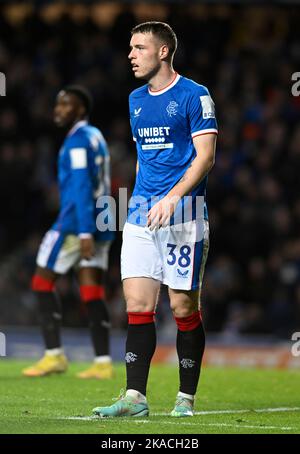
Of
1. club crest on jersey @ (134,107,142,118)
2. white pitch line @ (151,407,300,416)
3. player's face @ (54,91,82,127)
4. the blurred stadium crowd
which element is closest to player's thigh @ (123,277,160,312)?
white pitch line @ (151,407,300,416)

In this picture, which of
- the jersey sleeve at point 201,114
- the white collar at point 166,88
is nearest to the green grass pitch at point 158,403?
the jersey sleeve at point 201,114

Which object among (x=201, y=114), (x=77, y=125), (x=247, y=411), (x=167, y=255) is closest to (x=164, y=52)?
(x=201, y=114)

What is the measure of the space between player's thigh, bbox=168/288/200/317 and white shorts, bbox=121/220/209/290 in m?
0.04

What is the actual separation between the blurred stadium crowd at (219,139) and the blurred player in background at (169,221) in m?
8.07

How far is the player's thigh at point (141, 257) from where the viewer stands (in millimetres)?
7426

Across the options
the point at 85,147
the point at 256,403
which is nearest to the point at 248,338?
the point at 85,147

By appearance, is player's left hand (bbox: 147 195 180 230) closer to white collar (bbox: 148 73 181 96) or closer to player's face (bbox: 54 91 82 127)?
white collar (bbox: 148 73 181 96)

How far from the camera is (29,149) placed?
18312mm

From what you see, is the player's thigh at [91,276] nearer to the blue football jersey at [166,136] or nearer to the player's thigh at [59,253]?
the player's thigh at [59,253]

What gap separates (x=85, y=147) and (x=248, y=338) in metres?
5.60

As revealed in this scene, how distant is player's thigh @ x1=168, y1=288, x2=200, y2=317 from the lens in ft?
24.5

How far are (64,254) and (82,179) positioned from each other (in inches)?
29.3

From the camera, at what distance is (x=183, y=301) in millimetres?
7492

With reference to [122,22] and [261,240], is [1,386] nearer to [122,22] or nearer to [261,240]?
[261,240]
